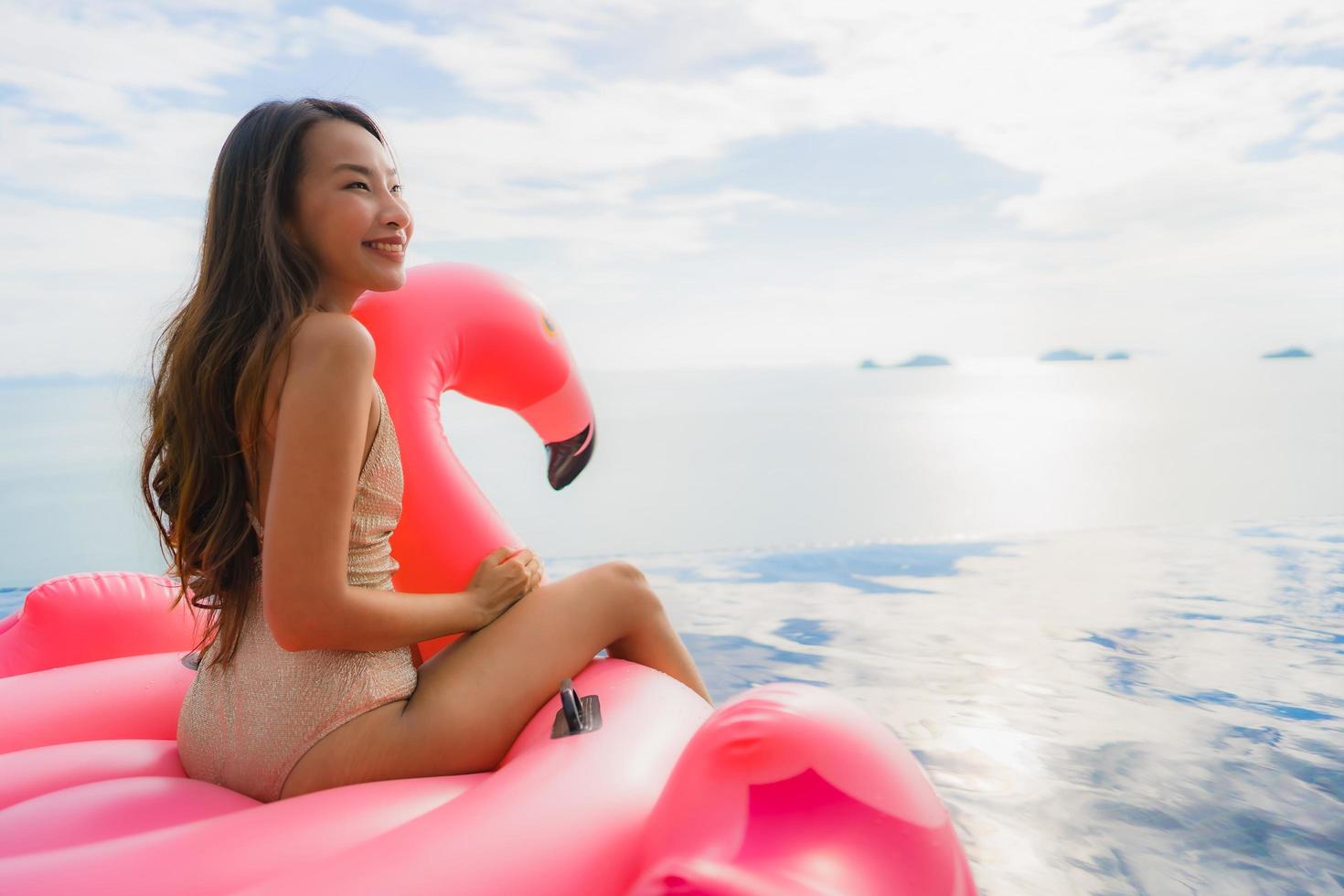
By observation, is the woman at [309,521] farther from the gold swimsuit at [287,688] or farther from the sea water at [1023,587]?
the sea water at [1023,587]

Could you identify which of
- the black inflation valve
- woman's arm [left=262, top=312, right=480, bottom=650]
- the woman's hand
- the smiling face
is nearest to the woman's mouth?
the smiling face

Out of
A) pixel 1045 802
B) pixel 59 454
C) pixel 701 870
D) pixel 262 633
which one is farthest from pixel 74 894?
pixel 59 454

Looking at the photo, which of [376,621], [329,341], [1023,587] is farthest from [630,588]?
[1023,587]

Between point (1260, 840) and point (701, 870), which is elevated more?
point (701, 870)

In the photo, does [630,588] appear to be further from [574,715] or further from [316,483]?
[316,483]

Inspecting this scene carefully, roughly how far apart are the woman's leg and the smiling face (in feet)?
1.04

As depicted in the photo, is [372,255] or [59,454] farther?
[59,454]

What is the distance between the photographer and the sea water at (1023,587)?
1.33m

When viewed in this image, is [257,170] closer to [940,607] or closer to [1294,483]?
[940,607]

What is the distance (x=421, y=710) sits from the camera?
0.90 m

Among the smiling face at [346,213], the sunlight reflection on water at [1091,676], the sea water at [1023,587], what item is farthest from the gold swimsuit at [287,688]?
the sunlight reflection on water at [1091,676]

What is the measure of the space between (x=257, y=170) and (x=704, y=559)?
7.13ft

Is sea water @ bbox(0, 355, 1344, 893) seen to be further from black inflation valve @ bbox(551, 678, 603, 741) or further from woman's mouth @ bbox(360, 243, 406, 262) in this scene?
black inflation valve @ bbox(551, 678, 603, 741)

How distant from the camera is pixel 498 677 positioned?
952mm
